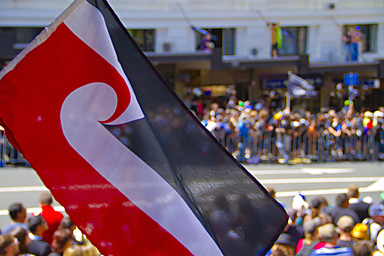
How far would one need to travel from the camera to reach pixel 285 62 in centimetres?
2152

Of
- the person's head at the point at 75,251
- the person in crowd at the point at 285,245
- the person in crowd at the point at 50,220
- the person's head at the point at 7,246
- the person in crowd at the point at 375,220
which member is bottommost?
the person in crowd at the point at 375,220

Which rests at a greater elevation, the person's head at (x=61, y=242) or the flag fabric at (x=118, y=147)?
the flag fabric at (x=118, y=147)

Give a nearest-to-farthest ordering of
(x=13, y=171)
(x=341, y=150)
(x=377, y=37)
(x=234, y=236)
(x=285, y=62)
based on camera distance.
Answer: (x=234, y=236)
(x=13, y=171)
(x=341, y=150)
(x=285, y=62)
(x=377, y=37)

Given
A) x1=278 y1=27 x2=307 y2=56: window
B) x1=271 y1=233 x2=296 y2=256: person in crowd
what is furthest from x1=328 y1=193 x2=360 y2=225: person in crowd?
x1=278 y1=27 x2=307 y2=56: window

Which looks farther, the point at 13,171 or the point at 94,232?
the point at 13,171

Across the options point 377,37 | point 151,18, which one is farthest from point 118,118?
point 377,37

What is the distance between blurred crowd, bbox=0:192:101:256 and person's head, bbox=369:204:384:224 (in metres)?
3.76

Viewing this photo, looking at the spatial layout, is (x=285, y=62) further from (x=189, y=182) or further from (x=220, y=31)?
(x=189, y=182)

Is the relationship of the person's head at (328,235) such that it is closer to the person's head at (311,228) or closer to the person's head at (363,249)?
the person's head at (363,249)

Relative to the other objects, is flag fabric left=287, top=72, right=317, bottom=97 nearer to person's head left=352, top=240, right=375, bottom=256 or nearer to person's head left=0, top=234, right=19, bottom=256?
person's head left=352, top=240, right=375, bottom=256

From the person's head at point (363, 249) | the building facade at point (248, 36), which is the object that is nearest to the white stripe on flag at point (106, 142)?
the person's head at point (363, 249)

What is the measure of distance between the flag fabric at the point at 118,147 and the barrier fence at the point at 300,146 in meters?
12.2

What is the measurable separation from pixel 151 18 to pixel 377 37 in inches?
465

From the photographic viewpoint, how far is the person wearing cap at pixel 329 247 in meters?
4.91
